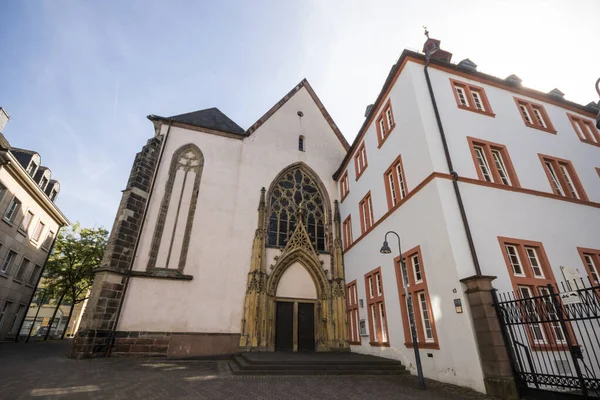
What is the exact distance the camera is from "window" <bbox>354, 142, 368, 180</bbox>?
15625 mm

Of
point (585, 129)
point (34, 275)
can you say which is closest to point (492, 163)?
point (585, 129)

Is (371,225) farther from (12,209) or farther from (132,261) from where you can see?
(12,209)

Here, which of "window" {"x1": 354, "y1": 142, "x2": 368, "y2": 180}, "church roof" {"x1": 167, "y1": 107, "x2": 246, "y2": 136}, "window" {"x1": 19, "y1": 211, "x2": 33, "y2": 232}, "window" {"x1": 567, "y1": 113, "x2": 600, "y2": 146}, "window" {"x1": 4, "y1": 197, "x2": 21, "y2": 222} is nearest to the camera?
"window" {"x1": 567, "y1": 113, "x2": 600, "y2": 146}

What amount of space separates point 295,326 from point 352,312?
3142 mm

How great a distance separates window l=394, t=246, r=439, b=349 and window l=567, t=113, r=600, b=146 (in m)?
11.2

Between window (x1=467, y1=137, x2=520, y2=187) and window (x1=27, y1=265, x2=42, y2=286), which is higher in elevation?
window (x1=467, y1=137, x2=520, y2=187)

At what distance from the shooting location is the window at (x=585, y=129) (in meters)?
13.7

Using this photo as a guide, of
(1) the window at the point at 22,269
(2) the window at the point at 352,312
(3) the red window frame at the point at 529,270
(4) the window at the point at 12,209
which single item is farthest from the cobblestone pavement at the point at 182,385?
(1) the window at the point at 22,269

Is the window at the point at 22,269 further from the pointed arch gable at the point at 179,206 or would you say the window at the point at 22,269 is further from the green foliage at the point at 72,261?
the pointed arch gable at the point at 179,206

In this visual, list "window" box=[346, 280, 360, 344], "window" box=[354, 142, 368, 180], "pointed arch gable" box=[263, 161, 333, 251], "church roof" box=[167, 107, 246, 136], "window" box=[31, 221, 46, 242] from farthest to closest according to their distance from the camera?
1. "window" box=[31, 221, 46, 242]
2. "church roof" box=[167, 107, 246, 136]
3. "pointed arch gable" box=[263, 161, 333, 251]
4. "window" box=[354, 142, 368, 180]
5. "window" box=[346, 280, 360, 344]

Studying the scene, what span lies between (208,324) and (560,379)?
503 inches

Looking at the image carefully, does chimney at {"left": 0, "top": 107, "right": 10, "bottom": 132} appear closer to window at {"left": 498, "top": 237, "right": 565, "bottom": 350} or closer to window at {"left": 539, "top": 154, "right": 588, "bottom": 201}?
window at {"left": 498, "top": 237, "right": 565, "bottom": 350}

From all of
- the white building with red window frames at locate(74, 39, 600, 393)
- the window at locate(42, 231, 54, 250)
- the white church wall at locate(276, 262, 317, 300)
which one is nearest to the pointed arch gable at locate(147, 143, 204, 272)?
the white building with red window frames at locate(74, 39, 600, 393)

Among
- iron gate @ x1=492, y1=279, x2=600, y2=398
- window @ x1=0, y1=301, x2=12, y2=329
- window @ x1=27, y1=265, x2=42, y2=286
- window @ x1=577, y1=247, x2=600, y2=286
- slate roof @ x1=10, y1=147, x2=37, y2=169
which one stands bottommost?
iron gate @ x1=492, y1=279, x2=600, y2=398
